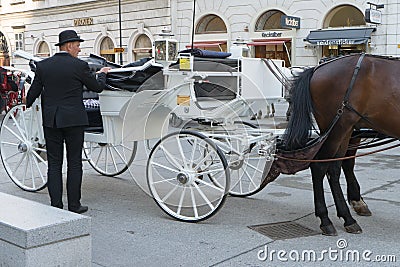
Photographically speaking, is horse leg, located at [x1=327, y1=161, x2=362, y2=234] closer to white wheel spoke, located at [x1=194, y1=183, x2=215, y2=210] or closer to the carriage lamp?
white wheel spoke, located at [x1=194, y1=183, x2=215, y2=210]

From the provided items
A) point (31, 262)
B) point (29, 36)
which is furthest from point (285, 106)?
point (29, 36)

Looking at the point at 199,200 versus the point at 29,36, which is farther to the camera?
the point at 29,36

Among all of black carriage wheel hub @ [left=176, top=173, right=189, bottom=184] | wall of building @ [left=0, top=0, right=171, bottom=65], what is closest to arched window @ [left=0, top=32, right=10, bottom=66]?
wall of building @ [left=0, top=0, right=171, bottom=65]

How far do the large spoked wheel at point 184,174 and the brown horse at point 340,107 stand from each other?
86 centimetres

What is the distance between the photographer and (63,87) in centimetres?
560

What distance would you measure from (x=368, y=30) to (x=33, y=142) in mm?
14192

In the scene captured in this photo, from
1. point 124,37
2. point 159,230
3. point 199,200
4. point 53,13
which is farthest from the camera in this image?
point 53,13

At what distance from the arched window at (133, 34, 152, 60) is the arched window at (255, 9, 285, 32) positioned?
603cm

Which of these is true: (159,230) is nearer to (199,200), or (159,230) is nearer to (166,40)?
(199,200)

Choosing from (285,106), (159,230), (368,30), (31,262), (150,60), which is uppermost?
(368,30)

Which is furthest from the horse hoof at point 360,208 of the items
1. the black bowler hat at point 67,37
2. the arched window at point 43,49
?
Answer: the arched window at point 43,49

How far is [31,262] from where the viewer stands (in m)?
3.51

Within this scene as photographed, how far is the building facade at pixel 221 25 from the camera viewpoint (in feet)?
61.0

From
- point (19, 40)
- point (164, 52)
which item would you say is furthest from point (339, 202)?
point (19, 40)
